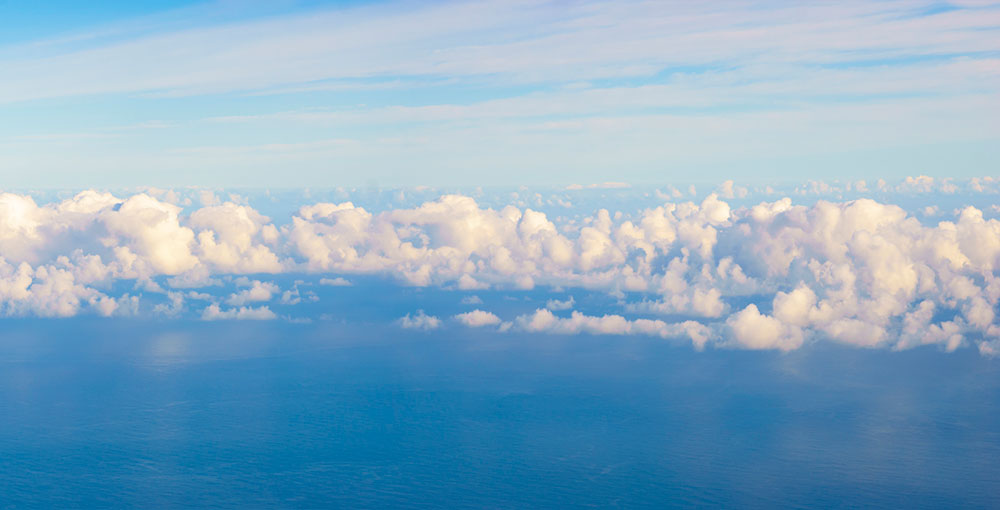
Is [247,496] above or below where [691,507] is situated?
above

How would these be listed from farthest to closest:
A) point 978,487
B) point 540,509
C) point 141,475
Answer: point 141,475
point 978,487
point 540,509

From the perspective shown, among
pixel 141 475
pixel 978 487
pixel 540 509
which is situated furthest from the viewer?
pixel 141 475

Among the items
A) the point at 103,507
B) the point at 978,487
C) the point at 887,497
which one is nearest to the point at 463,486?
the point at 103,507

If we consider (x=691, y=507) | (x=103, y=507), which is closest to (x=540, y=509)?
(x=691, y=507)

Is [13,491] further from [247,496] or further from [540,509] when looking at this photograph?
[540,509]

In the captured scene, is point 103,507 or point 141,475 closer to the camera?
point 103,507

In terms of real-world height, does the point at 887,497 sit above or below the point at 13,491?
below

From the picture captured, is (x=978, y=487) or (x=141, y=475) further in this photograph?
(x=141, y=475)

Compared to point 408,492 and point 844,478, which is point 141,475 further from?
point 844,478
